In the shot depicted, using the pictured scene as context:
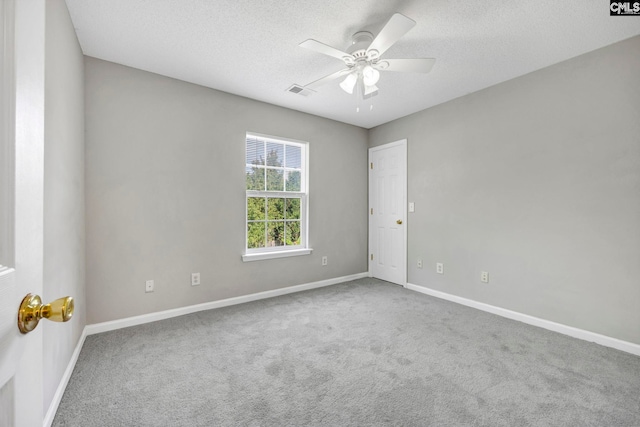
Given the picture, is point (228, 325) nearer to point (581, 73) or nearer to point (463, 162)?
point (463, 162)

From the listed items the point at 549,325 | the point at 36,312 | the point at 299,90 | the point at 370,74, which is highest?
the point at 299,90

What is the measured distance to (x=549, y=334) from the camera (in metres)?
2.65

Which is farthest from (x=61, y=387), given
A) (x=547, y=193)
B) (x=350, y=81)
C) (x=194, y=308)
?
(x=547, y=193)

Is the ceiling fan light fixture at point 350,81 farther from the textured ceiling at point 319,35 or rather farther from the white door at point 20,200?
the white door at point 20,200

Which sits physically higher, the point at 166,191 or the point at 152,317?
the point at 166,191

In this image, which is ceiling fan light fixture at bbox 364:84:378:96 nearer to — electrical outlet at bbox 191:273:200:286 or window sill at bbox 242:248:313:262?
window sill at bbox 242:248:313:262

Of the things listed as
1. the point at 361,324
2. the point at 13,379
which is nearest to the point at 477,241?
the point at 361,324

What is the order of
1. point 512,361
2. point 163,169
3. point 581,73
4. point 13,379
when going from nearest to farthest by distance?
point 13,379, point 512,361, point 581,73, point 163,169

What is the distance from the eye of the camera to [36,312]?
56cm

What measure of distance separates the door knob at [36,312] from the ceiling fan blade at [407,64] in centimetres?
233

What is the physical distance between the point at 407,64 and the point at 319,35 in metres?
0.73

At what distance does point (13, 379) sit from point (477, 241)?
3696 millimetres

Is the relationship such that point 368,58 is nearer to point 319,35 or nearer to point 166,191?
point 319,35

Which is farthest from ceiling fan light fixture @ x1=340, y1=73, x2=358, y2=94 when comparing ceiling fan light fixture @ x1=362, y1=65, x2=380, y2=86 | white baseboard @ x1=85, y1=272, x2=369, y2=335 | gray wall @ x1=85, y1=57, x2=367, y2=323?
white baseboard @ x1=85, y1=272, x2=369, y2=335
